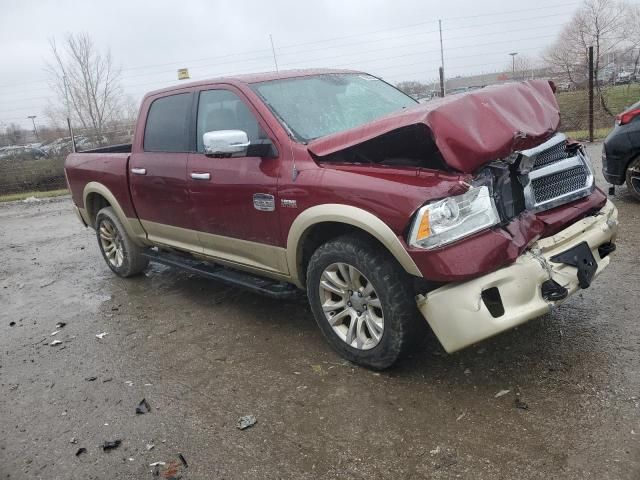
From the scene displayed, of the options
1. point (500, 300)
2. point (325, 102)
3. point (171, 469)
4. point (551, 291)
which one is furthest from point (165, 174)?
point (551, 291)

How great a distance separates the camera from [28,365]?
13.5ft

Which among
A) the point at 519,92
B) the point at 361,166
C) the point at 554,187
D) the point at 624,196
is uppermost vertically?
the point at 519,92

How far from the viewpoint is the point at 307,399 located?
10.4 feet

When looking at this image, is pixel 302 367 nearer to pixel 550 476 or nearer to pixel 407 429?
pixel 407 429

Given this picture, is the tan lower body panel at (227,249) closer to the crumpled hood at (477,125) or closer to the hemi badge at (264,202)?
the hemi badge at (264,202)

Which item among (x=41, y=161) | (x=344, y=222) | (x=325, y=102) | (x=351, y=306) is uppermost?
(x=325, y=102)

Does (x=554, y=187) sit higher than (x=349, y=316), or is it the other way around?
(x=554, y=187)

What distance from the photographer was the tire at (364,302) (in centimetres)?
304

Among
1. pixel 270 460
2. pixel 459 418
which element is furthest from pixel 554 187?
pixel 270 460

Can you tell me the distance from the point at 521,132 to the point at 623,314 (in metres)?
1.65

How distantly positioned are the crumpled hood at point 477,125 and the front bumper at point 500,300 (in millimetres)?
581

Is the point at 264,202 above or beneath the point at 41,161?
beneath

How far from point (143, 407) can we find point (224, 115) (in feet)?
7.20

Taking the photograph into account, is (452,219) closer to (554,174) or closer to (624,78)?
(554,174)
